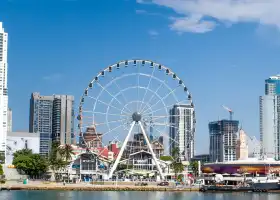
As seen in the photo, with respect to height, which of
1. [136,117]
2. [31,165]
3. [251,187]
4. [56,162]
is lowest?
[251,187]

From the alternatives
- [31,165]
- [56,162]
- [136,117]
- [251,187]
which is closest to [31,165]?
[31,165]

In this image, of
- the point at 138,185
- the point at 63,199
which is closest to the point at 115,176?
the point at 138,185

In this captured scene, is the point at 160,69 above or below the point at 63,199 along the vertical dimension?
above

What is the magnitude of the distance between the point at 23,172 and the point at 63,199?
208ft

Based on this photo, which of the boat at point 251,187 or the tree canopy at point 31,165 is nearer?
the boat at point 251,187

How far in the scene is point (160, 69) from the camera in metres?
117

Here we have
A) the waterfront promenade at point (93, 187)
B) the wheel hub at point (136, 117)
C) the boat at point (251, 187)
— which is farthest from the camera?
the boat at point (251, 187)

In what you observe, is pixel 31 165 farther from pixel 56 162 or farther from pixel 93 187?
pixel 93 187

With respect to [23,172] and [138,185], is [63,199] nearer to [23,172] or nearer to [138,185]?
[138,185]

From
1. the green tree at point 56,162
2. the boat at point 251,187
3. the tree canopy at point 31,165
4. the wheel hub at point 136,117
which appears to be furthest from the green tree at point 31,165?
the boat at point 251,187

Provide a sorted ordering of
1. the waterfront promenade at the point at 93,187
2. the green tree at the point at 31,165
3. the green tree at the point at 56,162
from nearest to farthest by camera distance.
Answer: the waterfront promenade at the point at 93,187 → the green tree at the point at 56,162 → the green tree at the point at 31,165

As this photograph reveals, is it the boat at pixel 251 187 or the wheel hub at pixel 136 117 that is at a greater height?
the wheel hub at pixel 136 117

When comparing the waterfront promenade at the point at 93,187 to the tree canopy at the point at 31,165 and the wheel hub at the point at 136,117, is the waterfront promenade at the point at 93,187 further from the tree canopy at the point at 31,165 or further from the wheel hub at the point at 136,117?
the tree canopy at the point at 31,165

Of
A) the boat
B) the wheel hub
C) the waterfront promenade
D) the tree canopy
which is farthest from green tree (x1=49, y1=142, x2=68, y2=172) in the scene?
the boat
